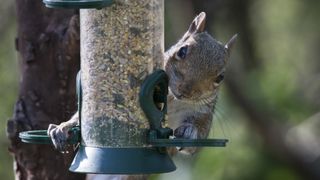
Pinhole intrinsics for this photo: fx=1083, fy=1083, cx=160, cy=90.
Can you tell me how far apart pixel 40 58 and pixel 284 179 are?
2992 mm

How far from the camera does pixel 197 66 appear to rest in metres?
4.63

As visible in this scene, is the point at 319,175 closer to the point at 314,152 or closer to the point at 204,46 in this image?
the point at 314,152

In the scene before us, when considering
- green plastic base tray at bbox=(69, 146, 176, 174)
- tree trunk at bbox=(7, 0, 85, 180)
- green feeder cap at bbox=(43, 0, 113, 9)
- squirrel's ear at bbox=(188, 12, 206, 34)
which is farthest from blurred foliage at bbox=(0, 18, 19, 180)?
green feeder cap at bbox=(43, 0, 113, 9)

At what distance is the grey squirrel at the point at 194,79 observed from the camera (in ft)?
14.8

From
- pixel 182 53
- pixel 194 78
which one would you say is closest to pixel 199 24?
pixel 182 53

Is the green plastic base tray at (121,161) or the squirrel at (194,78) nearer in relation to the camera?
the green plastic base tray at (121,161)

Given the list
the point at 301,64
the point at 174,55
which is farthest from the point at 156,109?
the point at 301,64

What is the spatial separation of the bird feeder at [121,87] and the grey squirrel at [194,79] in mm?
121

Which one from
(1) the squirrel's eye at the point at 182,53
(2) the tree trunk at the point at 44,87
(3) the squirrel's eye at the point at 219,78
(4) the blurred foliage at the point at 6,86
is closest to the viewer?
(1) the squirrel's eye at the point at 182,53

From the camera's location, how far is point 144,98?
4.31 m

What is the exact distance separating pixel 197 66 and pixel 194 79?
0.25 ft

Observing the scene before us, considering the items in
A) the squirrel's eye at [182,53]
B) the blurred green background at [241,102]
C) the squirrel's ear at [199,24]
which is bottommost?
the blurred green background at [241,102]

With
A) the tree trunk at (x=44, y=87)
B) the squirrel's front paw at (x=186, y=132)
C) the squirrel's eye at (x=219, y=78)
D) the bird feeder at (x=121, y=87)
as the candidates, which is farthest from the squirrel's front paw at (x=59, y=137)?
the squirrel's eye at (x=219, y=78)

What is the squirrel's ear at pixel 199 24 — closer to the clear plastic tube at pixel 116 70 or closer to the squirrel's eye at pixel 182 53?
the squirrel's eye at pixel 182 53
